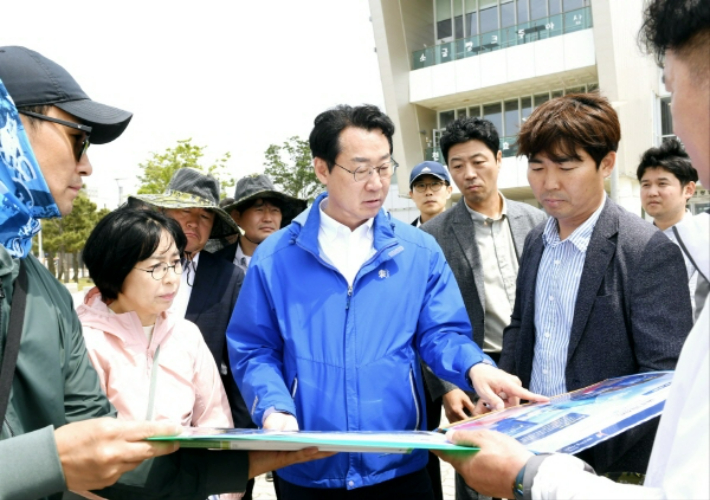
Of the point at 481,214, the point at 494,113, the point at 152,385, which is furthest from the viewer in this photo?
the point at 494,113

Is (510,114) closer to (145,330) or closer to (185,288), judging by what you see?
(185,288)

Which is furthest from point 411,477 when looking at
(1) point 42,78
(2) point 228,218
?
(2) point 228,218

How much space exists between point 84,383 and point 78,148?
0.69m

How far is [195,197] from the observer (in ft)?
13.1

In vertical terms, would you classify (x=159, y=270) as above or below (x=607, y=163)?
below

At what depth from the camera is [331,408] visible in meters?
2.34

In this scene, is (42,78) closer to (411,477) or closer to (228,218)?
(411,477)

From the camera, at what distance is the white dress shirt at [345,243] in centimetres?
263

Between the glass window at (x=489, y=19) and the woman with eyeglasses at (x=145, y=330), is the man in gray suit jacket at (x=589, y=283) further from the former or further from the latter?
the glass window at (x=489, y=19)

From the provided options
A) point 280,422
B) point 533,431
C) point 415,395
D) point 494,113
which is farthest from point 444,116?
point 533,431

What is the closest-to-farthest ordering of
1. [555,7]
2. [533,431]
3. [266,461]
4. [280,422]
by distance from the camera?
[533,431] < [266,461] < [280,422] < [555,7]

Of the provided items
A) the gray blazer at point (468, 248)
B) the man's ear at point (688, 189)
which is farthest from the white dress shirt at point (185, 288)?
the man's ear at point (688, 189)

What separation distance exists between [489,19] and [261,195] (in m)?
17.7

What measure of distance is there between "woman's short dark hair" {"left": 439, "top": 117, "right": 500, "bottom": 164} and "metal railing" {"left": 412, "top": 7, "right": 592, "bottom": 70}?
15649 millimetres
